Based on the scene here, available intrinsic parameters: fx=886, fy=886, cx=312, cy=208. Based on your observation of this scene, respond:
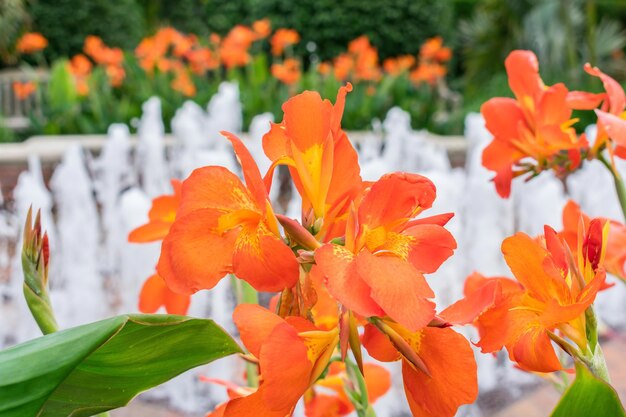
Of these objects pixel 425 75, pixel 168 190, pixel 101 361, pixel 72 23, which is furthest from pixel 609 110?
pixel 72 23

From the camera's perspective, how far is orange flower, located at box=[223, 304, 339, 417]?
1.55 feet

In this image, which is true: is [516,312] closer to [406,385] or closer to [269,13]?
[406,385]

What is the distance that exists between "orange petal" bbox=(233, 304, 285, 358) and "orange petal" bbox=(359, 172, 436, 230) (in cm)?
8

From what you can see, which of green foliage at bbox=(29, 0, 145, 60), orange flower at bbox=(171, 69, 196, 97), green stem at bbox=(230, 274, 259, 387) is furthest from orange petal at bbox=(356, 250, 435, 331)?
green foliage at bbox=(29, 0, 145, 60)

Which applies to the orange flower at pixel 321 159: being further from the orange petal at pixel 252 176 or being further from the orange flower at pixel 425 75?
the orange flower at pixel 425 75

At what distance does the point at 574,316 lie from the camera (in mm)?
519

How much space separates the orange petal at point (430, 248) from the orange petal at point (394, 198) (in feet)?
0.05

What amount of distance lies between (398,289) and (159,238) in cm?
32

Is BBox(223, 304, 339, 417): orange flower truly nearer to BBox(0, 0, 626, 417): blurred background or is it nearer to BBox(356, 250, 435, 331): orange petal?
BBox(356, 250, 435, 331): orange petal

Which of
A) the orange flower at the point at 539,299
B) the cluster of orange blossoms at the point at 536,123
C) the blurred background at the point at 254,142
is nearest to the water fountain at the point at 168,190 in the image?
the blurred background at the point at 254,142

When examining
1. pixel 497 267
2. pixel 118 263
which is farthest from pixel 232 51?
pixel 497 267

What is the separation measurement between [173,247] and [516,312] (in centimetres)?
22

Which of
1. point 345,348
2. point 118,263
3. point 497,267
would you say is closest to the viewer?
point 345,348

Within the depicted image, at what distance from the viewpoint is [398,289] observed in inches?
18.3
